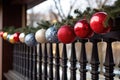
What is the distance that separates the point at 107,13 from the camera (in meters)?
0.81

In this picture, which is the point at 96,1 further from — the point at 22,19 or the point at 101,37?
the point at 101,37

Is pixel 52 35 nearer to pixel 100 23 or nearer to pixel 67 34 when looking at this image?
pixel 67 34

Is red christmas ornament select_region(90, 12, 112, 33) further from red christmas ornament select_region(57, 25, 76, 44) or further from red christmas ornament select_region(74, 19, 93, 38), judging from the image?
red christmas ornament select_region(57, 25, 76, 44)

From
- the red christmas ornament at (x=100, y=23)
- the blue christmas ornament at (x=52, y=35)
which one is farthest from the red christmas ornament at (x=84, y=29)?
the blue christmas ornament at (x=52, y=35)

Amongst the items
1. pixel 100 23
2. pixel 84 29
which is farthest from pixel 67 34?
pixel 100 23

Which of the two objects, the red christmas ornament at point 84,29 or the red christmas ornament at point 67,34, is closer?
the red christmas ornament at point 84,29

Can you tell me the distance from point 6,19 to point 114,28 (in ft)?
9.68

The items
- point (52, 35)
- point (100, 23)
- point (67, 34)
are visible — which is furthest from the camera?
point (52, 35)

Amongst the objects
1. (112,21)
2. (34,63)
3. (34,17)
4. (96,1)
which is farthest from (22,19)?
(112,21)

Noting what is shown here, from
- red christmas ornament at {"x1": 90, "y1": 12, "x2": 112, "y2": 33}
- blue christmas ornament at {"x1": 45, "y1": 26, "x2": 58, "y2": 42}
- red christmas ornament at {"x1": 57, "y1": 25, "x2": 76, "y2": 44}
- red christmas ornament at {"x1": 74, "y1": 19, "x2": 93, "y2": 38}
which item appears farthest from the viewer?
blue christmas ornament at {"x1": 45, "y1": 26, "x2": 58, "y2": 42}

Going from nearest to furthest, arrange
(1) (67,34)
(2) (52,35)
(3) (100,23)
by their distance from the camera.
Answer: (3) (100,23), (1) (67,34), (2) (52,35)

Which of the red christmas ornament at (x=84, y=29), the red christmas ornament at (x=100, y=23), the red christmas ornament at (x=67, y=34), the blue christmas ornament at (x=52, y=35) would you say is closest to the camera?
the red christmas ornament at (x=100, y=23)

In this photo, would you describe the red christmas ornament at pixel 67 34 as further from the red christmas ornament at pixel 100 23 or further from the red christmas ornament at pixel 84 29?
the red christmas ornament at pixel 100 23

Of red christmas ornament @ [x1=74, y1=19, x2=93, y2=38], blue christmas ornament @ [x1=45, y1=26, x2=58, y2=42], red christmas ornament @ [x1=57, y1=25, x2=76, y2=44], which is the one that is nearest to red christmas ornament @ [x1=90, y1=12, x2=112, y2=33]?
red christmas ornament @ [x1=74, y1=19, x2=93, y2=38]
